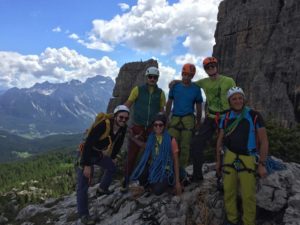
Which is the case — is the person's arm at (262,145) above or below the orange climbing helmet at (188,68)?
below

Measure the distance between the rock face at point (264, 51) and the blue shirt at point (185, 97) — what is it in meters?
45.8

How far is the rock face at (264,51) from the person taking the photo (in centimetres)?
6097

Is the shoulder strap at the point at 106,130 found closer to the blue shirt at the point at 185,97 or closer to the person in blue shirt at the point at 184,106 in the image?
the person in blue shirt at the point at 184,106

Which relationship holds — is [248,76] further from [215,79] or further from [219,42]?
[215,79]

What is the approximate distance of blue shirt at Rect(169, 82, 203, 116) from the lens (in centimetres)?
1325

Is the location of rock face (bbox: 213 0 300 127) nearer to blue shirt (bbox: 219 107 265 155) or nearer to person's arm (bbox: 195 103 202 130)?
person's arm (bbox: 195 103 202 130)

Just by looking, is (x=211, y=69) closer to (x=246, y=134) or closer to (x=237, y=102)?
(x=237, y=102)

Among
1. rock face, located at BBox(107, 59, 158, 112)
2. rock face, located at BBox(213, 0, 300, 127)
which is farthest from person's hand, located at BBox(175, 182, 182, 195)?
rock face, located at BBox(107, 59, 158, 112)

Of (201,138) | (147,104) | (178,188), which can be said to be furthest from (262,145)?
(147,104)

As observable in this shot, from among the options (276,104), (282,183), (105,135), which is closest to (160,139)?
(105,135)

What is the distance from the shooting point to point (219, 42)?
253 ft

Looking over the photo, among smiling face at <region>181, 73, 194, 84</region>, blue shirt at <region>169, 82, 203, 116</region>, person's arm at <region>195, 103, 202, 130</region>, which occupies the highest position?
smiling face at <region>181, 73, 194, 84</region>

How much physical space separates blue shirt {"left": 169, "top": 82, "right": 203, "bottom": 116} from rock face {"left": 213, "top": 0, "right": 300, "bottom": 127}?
1805 inches

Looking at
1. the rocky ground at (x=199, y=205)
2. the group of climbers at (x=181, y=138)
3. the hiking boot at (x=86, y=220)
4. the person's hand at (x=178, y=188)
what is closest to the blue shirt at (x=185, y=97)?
the group of climbers at (x=181, y=138)
